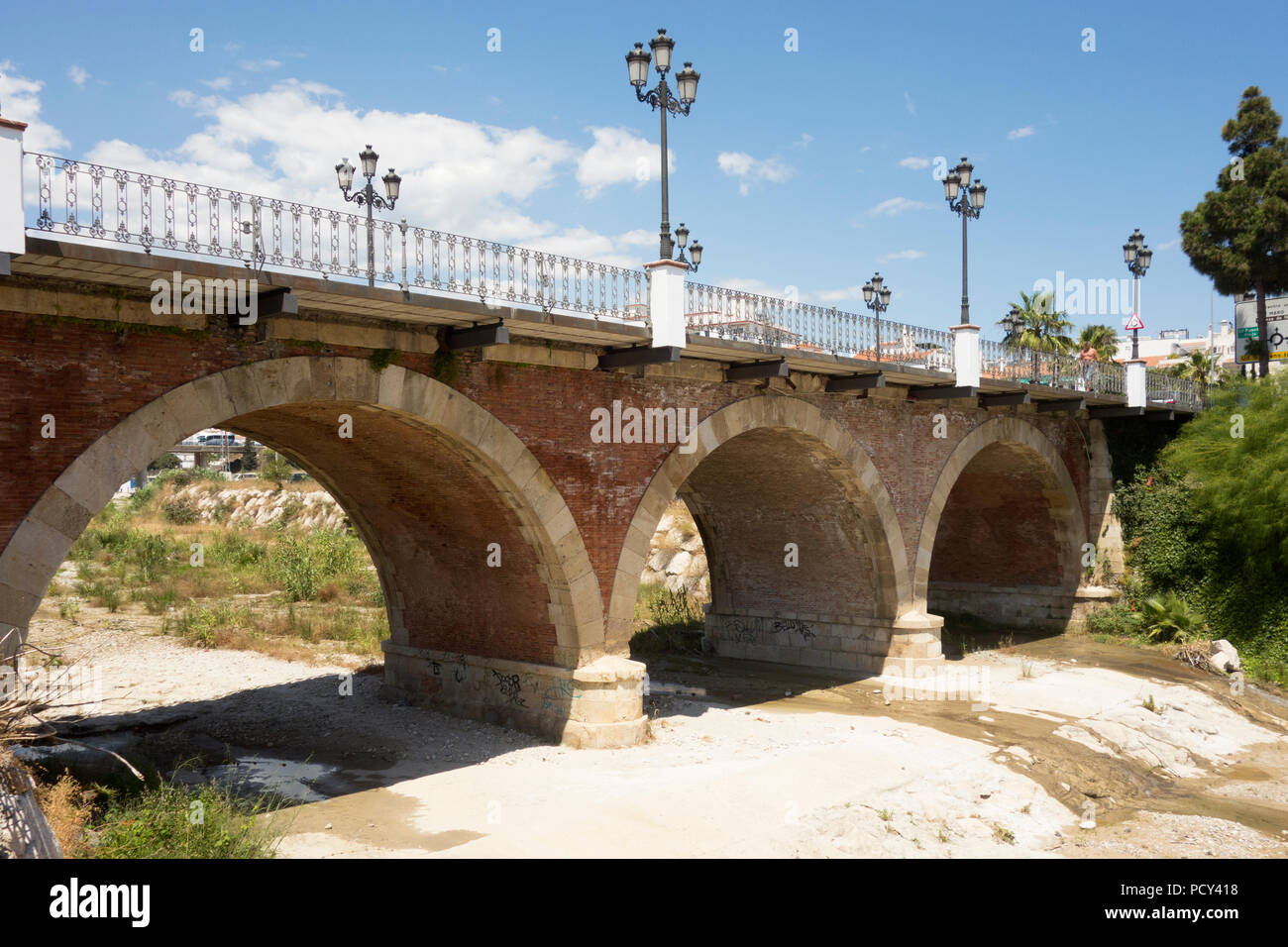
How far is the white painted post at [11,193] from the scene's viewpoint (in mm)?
7793

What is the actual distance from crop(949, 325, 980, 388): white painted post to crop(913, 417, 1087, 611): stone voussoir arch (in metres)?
1.97

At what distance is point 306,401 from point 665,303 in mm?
4868

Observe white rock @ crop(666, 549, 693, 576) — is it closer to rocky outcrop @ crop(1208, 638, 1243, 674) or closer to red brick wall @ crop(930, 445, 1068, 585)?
red brick wall @ crop(930, 445, 1068, 585)

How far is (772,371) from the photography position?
15484 mm

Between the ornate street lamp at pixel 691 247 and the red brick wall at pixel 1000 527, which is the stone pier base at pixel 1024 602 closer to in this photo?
the red brick wall at pixel 1000 527

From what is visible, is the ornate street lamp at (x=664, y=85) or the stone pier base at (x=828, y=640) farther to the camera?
the stone pier base at (x=828, y=640)

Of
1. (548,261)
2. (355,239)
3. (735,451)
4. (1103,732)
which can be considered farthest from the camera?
(735,451)

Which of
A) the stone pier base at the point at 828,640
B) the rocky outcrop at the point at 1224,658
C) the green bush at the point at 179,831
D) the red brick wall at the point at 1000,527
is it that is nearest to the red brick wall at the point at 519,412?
the stone pier base at the point at 828,640

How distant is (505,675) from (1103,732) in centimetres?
973

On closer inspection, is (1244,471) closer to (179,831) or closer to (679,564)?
(679,564)

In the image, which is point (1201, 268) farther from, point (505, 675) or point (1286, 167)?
point (505, 675)

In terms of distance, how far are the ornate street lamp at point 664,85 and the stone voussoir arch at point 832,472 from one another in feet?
10.9
